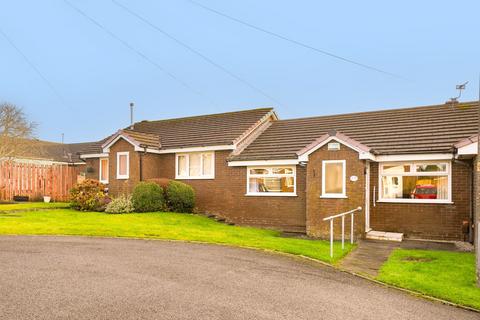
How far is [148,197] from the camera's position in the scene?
19688 mm

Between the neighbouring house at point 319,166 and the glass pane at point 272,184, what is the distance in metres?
0.05

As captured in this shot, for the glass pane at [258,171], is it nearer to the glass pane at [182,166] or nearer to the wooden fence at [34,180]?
the glass pane at [182,166]

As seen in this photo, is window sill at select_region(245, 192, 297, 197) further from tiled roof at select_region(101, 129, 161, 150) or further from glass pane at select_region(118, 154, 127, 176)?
glass pane at select_region(118, 154, 127, 176)

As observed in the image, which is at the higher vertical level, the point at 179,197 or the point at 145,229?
the point at 179,197

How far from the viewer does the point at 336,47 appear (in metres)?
138

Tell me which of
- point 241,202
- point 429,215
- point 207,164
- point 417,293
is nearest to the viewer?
point 417,293

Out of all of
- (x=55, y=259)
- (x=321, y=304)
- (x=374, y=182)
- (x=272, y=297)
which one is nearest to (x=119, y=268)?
(x=55, y=259)

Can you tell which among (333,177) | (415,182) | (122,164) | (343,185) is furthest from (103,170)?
(415,182)

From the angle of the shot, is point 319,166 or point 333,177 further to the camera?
point 319,166

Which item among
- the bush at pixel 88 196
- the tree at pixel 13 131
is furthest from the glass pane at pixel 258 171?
the tree at pixel 13 131

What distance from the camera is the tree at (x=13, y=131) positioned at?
3403 centimetres

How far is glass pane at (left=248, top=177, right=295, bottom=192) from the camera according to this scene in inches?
751

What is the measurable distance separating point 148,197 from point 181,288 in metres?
12.9

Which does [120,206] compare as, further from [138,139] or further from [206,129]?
[206,129]
